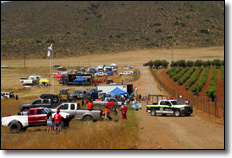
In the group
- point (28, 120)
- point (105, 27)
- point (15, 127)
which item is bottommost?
point (15, 127)

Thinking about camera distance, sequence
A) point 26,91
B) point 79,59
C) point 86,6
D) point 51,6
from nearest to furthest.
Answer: point 26,91, point 79,59, point 51,6, point 86,6

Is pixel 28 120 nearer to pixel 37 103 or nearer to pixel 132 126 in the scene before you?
pixel 132 126

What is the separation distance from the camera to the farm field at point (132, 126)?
12727 mm

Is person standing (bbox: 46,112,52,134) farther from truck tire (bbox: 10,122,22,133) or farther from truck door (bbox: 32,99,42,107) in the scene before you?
truck door (bbox: 32,99,42,107)

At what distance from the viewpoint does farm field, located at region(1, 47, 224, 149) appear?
41.8 ft

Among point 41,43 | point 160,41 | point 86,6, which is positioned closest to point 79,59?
point 41,43

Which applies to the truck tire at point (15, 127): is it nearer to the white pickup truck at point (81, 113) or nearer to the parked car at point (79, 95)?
the white pickup truck at point (81, 113)

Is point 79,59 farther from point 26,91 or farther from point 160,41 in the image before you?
point 26,91

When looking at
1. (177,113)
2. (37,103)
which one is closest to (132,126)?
(177,113)

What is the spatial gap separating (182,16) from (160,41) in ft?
83.8

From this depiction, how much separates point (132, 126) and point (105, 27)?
133336 millimetres

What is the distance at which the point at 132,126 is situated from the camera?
18.4 metres

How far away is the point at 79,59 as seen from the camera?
11325 cm

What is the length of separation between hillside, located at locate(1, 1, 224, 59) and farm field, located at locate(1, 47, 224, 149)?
9.39 metres
